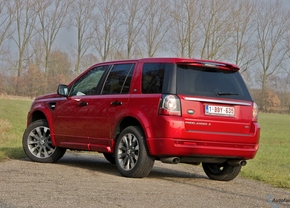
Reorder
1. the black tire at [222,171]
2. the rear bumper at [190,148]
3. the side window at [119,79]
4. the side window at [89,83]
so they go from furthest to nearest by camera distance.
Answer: the side window at [89,83]
the black tire at [222,171]
the side window at [119,79]
the rear bumper at [190,148]

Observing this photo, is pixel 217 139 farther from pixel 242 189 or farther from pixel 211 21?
pixel 211 21

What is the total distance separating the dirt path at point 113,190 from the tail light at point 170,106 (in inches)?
39.6

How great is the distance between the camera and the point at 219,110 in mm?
7934

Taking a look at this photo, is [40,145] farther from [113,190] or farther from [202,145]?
[113,190]

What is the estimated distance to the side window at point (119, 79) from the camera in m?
8.70

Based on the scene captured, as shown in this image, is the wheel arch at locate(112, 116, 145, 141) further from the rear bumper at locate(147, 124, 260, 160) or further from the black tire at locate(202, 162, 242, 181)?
the black tire at locate(202, 162, 242, 181)

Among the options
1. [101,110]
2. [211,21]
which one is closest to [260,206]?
[101,110]

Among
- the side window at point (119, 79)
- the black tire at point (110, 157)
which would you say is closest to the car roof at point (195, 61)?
the side window at point (119, 79)

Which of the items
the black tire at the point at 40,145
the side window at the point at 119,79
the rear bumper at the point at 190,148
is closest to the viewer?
the rear bumper at the point at 190,148

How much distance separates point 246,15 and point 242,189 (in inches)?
2384

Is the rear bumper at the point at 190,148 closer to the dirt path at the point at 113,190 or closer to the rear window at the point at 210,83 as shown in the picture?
the dirt path at the point at 113,190

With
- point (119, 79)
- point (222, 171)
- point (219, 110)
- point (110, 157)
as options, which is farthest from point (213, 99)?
point (110, 157)

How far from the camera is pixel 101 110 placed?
8.85 metres

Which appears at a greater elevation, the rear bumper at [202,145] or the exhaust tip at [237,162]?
the rear bumper at [202,145]
